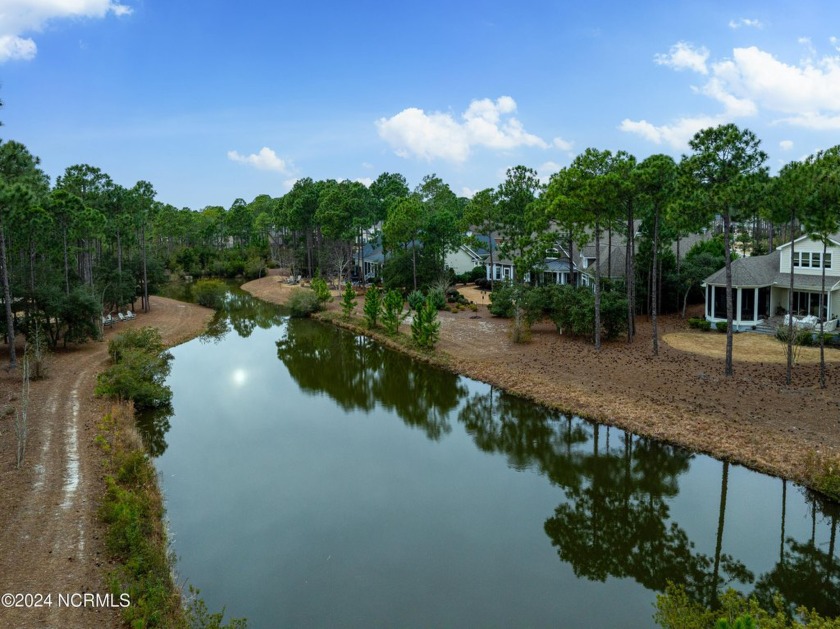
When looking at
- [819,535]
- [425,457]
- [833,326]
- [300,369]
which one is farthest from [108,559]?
[833,326]

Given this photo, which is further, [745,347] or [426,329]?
[426,329]

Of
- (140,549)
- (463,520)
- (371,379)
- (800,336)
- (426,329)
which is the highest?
(800,336)

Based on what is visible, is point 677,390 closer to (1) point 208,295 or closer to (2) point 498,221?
(2) point 498,221

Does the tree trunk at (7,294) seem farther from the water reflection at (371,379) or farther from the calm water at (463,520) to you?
the water reflection at (371,379)

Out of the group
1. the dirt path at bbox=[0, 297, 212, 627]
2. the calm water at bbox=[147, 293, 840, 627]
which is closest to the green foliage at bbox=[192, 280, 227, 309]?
the dirt path at bbox=[0, 297, 212, 627]

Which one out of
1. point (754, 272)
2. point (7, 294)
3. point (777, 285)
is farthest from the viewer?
point (754, 272)

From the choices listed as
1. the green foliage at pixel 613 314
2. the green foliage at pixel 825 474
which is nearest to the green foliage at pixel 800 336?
the green foliage at pixel 613 314

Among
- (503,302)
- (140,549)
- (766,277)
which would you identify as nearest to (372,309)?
(503,302)
